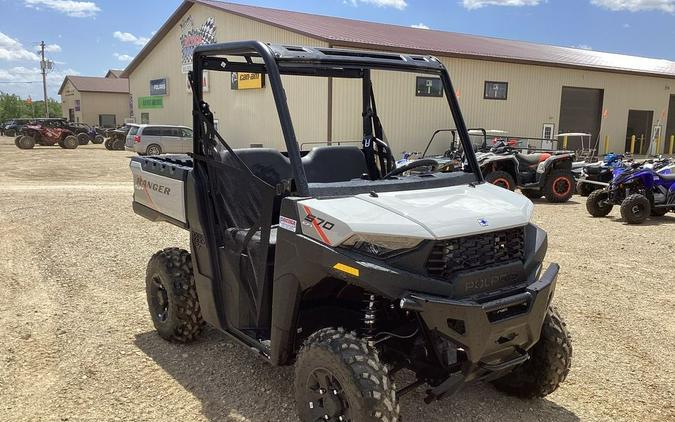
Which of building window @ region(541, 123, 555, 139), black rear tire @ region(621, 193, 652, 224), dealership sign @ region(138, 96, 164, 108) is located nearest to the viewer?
black rear tire @ region(621, 193, 652, 224)

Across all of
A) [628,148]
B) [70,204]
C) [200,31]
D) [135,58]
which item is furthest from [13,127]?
[628,148]

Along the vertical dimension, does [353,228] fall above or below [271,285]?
above

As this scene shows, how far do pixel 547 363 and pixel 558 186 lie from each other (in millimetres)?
10151

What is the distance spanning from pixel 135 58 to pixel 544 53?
24.6 m

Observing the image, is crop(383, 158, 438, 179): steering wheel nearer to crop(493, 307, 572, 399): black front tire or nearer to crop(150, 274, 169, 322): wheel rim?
crop(493, 307, 572, 399): black front tire

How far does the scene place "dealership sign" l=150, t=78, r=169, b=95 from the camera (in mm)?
32750

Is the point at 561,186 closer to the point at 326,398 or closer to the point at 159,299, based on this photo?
the point at 159,299

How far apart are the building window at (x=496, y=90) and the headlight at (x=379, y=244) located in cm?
2117

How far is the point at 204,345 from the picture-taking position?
172 inches

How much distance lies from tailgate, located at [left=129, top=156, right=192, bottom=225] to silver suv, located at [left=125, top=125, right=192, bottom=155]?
19.5 m

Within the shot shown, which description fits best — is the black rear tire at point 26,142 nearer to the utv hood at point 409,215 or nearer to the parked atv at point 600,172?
the parked atv at point 600,172

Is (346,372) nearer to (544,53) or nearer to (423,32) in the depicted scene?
(423,32)

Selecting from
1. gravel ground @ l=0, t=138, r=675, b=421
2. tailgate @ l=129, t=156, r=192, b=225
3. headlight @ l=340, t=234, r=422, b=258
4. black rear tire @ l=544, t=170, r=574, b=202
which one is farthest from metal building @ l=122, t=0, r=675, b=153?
headlight @ l=340, t=234, r=422, b=258

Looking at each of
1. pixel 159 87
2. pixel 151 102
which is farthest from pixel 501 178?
pixel 151 102
